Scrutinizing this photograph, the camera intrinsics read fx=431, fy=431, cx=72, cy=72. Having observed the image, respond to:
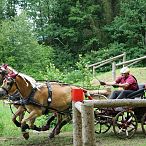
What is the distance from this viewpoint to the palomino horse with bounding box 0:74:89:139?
8.58 metres

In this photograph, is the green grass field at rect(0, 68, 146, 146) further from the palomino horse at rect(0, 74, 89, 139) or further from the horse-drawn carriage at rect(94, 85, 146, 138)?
the palomino horse at rect(0, 74, 89, 139)

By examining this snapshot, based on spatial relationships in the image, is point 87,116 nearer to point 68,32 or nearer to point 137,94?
point 137,94

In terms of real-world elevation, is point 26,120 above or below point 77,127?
below

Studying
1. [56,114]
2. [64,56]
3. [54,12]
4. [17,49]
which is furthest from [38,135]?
[54,12]

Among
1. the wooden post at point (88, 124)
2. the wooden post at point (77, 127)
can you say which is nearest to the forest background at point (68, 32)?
the wooden post at point (77, 127)

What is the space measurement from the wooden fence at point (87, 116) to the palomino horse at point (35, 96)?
135 inches

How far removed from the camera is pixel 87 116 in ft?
15.2

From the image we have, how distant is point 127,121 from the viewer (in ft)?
28.7

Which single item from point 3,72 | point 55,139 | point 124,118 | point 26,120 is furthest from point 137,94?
point 3,72

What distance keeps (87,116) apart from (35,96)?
4.12 m

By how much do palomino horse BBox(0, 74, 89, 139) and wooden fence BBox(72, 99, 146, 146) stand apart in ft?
11.2

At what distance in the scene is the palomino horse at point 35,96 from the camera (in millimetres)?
8578

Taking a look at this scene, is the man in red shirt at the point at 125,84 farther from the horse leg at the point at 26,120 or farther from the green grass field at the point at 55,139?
the horse leg at the point at 26,120

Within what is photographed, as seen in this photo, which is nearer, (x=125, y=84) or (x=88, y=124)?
→ (x=88, y=124)
